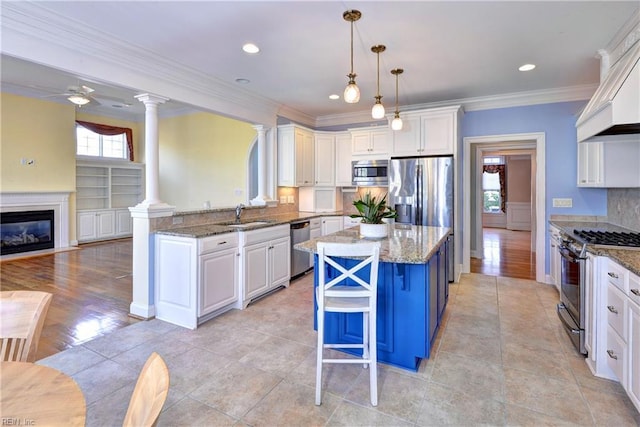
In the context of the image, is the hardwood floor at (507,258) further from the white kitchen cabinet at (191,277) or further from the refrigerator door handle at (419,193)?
the white kitchen cabinet at (191,277)

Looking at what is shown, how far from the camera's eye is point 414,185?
460cm

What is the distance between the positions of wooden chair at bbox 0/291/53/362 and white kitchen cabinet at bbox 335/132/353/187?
4.62m

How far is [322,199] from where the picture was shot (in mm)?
5898

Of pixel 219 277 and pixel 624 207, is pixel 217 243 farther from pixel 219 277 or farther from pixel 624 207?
pixel 624 207

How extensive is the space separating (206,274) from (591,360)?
130 inches

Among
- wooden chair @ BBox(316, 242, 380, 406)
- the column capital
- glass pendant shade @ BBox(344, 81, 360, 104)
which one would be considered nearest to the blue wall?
glass pendant shade @ BBox(344, 81, 360, 104)

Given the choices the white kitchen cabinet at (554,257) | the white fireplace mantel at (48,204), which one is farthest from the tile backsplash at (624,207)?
the white fireplace mantel at (48,204)

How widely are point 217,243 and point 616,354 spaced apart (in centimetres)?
329

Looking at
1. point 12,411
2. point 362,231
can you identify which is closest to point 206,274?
point 362,231

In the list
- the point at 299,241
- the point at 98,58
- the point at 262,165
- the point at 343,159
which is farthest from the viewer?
the point at 343,159

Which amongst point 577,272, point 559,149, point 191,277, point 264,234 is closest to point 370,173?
point 264,234

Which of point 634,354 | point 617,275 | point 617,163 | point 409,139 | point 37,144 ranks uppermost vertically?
point 37,144

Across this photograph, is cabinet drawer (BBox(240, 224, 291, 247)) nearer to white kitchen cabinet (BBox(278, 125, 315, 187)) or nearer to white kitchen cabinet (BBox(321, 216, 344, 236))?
white kitchen cabinet (BBox(321, 216, 344, 236))

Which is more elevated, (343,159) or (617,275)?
(343,159)
